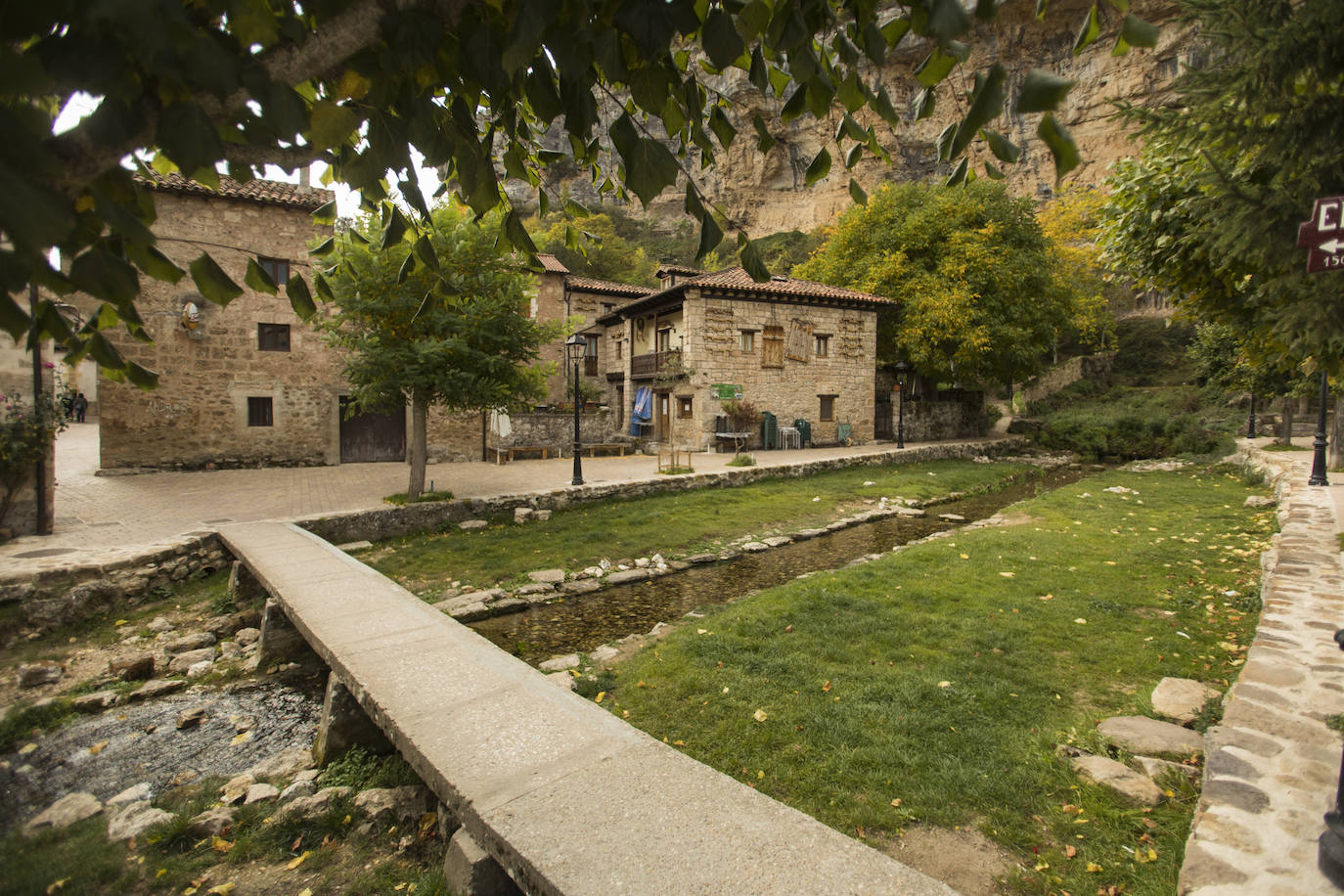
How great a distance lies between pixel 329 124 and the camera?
1.76m

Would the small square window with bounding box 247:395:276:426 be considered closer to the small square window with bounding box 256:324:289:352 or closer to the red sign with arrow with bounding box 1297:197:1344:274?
the small square window with bounding box 256:324:289:352

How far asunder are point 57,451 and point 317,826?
74.0 ft

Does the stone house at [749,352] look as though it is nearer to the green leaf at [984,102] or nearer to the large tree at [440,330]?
the large tree at [440,330]

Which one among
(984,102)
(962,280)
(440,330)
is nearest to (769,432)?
(962,280)

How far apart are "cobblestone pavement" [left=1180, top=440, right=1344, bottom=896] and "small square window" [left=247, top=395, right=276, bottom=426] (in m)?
19.1

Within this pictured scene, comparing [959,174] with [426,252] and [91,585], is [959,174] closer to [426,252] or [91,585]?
[426,252]

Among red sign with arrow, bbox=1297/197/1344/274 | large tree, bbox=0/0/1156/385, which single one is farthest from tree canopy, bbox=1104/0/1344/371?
large tree, bbox=0/0/1156/385

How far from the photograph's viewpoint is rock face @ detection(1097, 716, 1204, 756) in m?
3.33

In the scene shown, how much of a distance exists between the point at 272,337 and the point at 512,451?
710cm

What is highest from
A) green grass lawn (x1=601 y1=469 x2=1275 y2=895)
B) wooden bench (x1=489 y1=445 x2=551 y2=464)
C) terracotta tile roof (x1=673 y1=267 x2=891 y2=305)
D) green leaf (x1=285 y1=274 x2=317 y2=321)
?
terracotta tile roof (x1=673 y1=267 x2=891 y2=305)

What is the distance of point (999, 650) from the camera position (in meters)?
4.84

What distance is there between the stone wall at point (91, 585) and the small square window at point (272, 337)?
35.2 feet

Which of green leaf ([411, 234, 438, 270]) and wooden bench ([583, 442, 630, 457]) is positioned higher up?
green leaf ([411, 234, 438, 270])

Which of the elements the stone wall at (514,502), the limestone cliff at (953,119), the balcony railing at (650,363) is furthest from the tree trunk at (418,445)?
the limestone cliff at (953,119)
